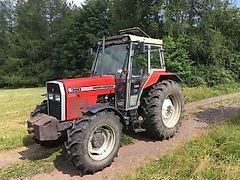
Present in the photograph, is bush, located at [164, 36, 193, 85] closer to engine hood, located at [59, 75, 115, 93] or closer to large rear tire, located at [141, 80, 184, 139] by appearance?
large rear tire, located at [141, 80, 184, 139]

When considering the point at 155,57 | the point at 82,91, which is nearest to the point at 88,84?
the point at 82,91

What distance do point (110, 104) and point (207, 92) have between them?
8854mm

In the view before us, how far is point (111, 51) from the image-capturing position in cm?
655

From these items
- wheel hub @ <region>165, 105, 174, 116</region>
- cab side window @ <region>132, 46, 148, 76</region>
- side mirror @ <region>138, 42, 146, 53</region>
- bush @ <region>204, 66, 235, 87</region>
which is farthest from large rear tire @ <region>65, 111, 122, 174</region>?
bush @ <region>204, 66, 235, 87</region>

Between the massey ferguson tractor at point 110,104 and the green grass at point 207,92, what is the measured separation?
549 centimetres

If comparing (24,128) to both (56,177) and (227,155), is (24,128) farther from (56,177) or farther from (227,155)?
(227,155)

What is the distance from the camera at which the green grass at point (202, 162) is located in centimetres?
442

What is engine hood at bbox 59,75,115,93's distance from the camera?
5559 mm

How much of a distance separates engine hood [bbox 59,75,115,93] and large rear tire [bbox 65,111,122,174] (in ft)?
2.30

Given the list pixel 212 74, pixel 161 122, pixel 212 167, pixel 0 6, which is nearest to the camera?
pixel 212 167

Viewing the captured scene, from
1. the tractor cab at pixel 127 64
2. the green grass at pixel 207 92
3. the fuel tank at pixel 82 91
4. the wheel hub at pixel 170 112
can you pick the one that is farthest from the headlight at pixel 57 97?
the green grass at pixel 207 92

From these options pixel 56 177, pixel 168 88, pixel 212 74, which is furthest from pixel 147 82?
pixel 212 74

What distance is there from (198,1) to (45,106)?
580 inches

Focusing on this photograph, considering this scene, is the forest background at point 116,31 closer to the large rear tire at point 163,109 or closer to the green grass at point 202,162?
the large rear tire at point 163,109
